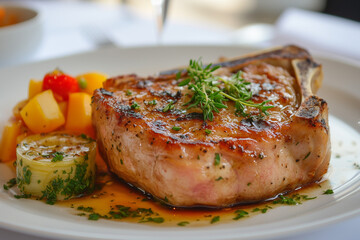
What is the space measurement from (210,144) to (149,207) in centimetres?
48

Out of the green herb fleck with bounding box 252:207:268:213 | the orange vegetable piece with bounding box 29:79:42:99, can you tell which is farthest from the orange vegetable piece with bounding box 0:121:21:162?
the green herb fleck with bounding box 252:207:268:213

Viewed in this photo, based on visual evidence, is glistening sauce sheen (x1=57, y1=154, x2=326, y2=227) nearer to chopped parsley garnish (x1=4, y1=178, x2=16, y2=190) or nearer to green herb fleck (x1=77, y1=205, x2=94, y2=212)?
green herb fleck (x1=77, y1=205, x2=94, y2=212)

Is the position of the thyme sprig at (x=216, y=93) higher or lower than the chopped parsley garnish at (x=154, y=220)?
higher

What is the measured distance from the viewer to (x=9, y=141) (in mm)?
2906

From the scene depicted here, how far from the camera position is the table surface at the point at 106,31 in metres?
4.85

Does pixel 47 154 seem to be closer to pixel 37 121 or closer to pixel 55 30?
pixel 37 121

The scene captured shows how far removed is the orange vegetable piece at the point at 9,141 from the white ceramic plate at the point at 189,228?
0.12 m

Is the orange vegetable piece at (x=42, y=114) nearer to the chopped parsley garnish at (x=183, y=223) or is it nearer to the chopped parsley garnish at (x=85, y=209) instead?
the chopped parsley garnish at (x=85, y=209)

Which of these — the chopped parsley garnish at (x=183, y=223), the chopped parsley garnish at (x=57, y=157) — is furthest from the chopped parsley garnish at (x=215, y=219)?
the chopped parsley garnish at (x=57, y=157)

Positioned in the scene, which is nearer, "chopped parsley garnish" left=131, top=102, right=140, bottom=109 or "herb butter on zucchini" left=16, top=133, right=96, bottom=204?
"herb butter on zucchini" left=16, top=133, right=96, bottom=204

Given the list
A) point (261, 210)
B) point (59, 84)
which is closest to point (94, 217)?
point (261, 210)

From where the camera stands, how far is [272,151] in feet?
7.52

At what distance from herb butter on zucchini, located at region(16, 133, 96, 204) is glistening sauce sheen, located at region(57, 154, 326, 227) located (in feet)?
0.21

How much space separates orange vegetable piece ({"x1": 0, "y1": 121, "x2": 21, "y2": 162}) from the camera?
286 cm
